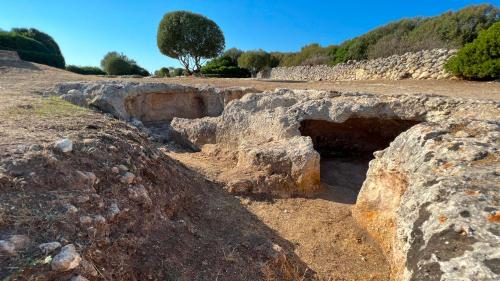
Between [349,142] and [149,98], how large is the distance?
5991 millimetres

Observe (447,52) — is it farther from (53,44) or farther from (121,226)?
(53,44)

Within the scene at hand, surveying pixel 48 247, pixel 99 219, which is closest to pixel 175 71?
pixel 99 219

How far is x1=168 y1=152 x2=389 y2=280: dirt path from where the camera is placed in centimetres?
391

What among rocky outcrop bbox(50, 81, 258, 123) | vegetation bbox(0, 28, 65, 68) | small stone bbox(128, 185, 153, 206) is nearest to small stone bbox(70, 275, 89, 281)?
small stone bbox(128, 185, 153, 206)

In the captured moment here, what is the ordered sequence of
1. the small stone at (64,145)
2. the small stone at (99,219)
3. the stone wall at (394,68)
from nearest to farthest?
the small stone at (99,219), the small stone at (64,145), the stone wall at (394,68)

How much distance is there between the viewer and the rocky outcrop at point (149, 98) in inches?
335

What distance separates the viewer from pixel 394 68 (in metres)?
15.2

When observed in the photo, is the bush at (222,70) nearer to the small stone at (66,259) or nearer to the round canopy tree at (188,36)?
the round canopy tree at (188,36)

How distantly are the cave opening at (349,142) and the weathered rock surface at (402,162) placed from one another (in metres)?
0.03

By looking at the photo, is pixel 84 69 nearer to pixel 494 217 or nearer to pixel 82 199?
pixel 82 199

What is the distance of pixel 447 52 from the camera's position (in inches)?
522

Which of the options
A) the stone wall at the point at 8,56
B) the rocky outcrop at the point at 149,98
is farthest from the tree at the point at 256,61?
the rocky outcrop at the point at 149,98

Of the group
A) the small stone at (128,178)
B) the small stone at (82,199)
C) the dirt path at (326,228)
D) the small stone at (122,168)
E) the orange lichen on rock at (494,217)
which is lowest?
the dirt path at (326,228)

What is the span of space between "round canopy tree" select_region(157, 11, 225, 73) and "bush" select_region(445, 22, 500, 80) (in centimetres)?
1676
